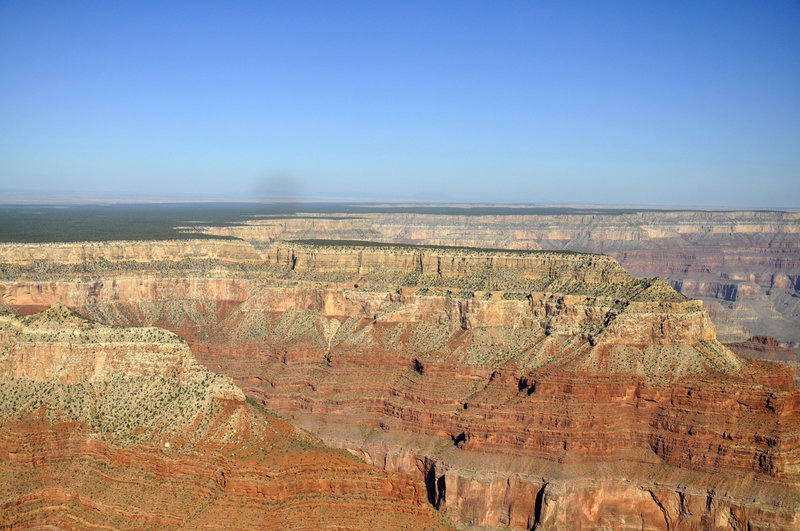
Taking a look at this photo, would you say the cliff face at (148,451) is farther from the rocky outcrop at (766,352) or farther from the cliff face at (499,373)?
the rocky outcrop at (766,352)

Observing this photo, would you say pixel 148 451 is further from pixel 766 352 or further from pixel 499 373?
pixel 766 352

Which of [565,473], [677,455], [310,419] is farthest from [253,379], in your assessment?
[677,455]

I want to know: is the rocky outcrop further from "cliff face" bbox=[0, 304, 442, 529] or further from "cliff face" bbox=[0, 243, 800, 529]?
"cliff face" bbox=[0, 304, 442, 529]

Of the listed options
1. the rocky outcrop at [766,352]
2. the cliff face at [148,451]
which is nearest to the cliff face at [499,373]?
the cliff face at [148,451]

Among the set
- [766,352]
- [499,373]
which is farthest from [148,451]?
[766,352]

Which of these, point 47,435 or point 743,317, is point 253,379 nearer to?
point 47,435

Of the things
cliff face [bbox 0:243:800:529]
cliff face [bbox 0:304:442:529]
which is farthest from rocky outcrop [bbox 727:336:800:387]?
cliff face [bbox 0:304:442:529]
